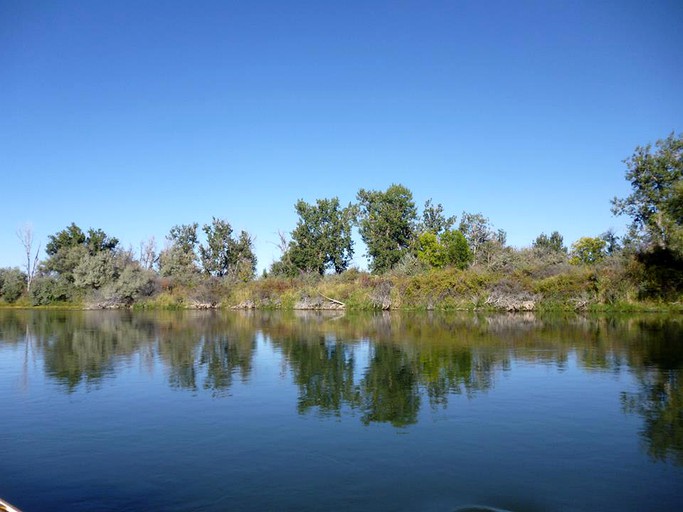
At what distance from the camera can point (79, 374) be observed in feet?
48.9

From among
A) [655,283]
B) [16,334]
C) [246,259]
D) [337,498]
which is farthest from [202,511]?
[246,259]

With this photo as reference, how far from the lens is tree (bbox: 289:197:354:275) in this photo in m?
65.9

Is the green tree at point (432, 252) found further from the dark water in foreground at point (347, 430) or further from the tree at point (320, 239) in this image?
the dark water in foreground at point (347, 430)

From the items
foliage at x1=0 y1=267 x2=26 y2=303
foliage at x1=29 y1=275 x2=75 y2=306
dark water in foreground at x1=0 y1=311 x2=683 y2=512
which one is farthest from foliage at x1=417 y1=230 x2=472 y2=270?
foliage at x1=0 y1=267 x2=26 y2=303

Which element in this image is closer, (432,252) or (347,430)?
(347,430)

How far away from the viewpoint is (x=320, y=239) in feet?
217

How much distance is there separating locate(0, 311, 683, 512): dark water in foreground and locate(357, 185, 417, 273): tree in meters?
47.4

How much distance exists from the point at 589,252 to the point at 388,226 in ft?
75.5

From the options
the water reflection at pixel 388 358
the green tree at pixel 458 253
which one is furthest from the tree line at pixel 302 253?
the water reflection at pixel 388 358

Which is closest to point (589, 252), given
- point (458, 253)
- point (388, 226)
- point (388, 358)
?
point (458, 253)

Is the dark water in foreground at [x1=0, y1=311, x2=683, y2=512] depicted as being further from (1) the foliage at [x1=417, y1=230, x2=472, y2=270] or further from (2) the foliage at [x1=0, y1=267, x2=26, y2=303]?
(2) the foliage at [x1=0, y1=267, x2=26, y2=303]

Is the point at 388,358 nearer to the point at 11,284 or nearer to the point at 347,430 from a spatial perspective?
the point at 347,430

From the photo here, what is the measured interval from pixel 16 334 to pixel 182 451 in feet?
75.5

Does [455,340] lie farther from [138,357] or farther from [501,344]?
[138,357]
